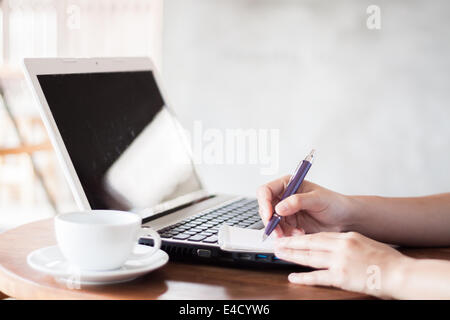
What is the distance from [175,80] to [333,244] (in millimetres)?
2255

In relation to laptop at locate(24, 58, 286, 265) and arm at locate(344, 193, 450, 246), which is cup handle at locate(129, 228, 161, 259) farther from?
arm at locate(344, 193, 450, 246)

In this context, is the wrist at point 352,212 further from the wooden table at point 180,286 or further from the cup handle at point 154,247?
the cup handle at point 154,247

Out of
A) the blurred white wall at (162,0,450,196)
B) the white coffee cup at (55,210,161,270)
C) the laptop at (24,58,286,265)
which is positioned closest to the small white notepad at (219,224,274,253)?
the laptop at (24,58,286,265)

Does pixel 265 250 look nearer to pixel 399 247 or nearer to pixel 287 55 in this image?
pixel 399 247

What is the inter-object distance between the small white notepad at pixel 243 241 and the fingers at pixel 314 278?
0.06 m

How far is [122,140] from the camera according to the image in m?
1.11

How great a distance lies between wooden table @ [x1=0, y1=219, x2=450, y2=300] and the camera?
28.7 inches

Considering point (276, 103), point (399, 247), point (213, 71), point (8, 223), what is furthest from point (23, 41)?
point (399, 247)

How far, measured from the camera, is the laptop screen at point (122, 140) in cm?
98

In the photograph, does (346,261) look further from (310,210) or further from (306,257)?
(310,210)

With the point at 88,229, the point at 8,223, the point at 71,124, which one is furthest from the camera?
the point at 8,223

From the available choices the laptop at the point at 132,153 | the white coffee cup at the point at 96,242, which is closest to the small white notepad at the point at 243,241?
the laptop at the point at 132,153

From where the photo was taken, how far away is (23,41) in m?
3.62

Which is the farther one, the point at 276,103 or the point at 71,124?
the point at 276,103
